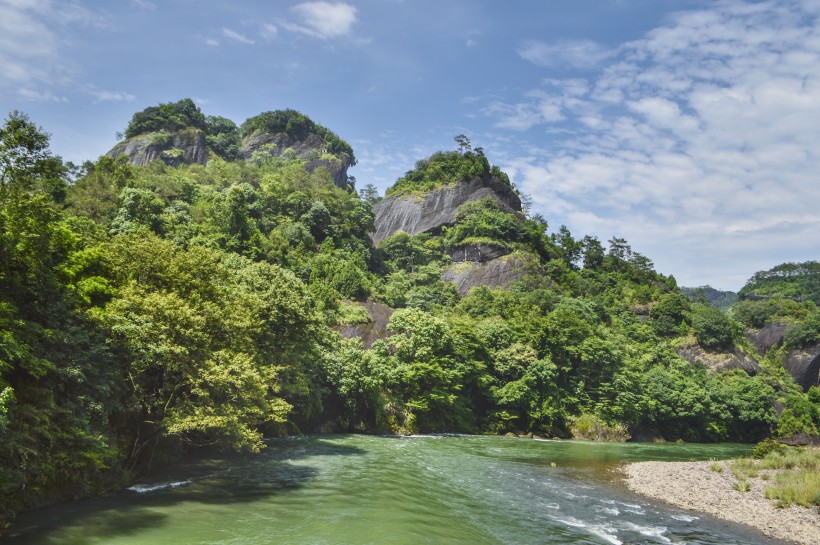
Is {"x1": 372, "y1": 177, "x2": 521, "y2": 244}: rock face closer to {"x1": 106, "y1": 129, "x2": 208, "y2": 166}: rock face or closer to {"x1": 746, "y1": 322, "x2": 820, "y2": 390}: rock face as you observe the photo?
{"x1": 106, "y1": 129, "x2": 208, "y2": 166}: rock face

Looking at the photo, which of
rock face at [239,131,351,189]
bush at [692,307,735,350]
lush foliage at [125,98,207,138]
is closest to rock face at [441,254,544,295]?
bush at [692,307,735,350]

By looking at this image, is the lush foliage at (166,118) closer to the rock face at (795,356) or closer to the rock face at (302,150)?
the rock face at (302,150)

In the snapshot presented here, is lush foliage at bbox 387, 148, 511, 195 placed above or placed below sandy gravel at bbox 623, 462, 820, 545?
above

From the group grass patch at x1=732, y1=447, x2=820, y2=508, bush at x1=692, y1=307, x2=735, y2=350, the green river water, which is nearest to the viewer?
the green river water

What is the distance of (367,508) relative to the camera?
68.6ft

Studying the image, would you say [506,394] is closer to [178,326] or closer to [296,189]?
[178,326]

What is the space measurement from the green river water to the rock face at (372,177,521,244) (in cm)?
9154

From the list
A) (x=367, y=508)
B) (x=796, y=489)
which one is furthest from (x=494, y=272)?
(x=367, y=508)

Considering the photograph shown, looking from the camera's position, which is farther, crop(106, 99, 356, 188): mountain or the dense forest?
crop(106, 99, 356, 188): mountain

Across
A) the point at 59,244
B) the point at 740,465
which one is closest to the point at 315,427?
the point at 59,244

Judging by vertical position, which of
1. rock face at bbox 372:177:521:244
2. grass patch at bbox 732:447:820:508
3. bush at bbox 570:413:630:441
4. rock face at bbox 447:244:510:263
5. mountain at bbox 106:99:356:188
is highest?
mountain at bbox 106:99:356:188

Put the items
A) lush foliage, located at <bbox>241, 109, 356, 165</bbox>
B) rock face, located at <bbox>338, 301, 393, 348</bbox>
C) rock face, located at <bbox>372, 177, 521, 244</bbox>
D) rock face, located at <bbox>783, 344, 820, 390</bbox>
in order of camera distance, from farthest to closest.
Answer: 1. lush foliage, located at <bbox>241, 109, 356, 165</bbox>
2. rock face, located at <bbox>372, 177, 521, 244</bbox>
3. rock face, located at <bbox>783, 344, 820, 390</bbox>
4. rock face, located at <bbox>338, 301, 393, 348</bbox>

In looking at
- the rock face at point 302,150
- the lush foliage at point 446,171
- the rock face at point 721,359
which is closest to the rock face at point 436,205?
the lush foliage at point 446,171

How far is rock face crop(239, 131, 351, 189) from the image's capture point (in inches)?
6078
